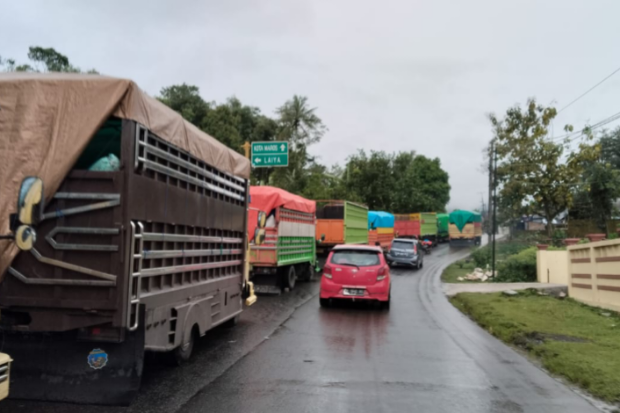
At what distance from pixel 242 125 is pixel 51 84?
4037 cm

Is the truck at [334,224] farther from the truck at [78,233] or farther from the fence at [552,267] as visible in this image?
the truck at [78,233]

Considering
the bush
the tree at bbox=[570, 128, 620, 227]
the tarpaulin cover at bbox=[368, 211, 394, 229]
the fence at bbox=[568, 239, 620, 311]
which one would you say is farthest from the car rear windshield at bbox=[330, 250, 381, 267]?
the tree at bbox=[570, 128, 620, 227]

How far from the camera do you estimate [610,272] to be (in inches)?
492

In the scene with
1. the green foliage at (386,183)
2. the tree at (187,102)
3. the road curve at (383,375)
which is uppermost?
the tree at (187,102)

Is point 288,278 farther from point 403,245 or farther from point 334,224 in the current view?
point 403,245

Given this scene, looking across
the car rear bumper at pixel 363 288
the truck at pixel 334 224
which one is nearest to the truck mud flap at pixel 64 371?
the car rear bumper at pixel 363 288

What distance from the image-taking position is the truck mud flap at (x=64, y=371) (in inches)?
196

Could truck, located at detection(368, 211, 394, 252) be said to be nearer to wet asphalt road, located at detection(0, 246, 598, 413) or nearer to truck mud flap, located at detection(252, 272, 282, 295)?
truck mud flap, located at detection(252, 272, 282, 295)

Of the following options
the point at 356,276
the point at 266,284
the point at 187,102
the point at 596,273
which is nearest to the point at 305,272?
the point at 266,284

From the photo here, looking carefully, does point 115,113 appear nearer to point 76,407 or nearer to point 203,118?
point 76,407

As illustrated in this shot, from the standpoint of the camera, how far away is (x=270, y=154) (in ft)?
55.9

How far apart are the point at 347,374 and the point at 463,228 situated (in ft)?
139

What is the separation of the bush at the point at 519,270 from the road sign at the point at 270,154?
1017 centimetres

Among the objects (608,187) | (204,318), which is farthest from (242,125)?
(204,318)
